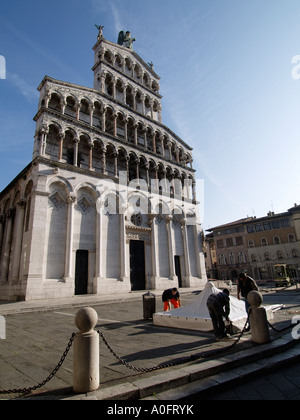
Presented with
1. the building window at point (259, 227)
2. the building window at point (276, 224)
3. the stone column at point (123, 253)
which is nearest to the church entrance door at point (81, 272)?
the stone column at point (123, 253)

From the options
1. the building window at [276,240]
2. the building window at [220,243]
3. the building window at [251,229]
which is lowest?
the building window at [276,240]

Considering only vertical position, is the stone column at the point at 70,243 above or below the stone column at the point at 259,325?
above

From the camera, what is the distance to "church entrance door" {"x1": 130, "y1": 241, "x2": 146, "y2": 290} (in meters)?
21.0

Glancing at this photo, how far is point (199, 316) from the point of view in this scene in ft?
24.2

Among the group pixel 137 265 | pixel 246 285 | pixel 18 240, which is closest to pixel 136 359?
pixel 246 285

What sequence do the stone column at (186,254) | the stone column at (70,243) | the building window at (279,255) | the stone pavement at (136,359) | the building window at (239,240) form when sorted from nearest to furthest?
the stone pavement at (136,359), the stone column at (70,243), the stone column at (186,254), the building window at (279,255), the building window at (239,240)

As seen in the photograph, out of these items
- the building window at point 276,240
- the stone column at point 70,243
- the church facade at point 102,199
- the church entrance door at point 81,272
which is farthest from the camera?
the building window at point 276,240

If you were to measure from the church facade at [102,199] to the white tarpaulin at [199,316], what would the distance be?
9.83 m

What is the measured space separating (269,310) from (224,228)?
46.0m

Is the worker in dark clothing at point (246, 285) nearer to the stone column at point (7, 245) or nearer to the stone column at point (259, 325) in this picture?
the stone column at point (259, 325)

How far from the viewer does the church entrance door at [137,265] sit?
21.0 metres

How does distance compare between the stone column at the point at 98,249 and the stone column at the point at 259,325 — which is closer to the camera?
the stone column at the point at 259,325

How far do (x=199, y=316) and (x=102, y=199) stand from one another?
13.9 m
